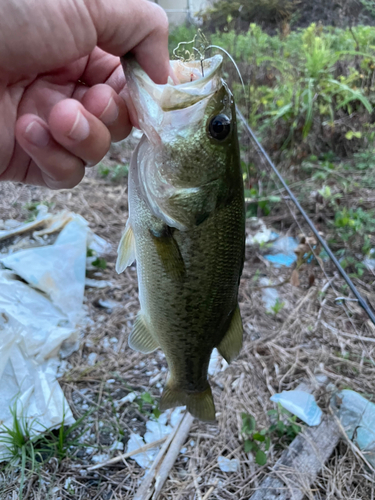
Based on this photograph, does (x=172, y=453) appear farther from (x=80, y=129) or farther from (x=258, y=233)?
(x=258, y=233)

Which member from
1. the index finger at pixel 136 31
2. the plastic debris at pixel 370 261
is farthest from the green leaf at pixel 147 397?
the plastic debris at pixel 370 261

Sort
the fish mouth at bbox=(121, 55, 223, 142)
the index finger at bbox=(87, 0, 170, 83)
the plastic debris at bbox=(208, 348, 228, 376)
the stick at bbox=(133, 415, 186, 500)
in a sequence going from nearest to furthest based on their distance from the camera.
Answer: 1. the fish mouth at bbox=(121, 55, 223, 142)
2. the index finger at bbox=(87, 0, 170, 83)
3. the stick at bbox=(133, 415, 186, 500)
4. the plastic debris at bbox=(208, 348, 228, 376)

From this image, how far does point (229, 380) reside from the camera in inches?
90.0

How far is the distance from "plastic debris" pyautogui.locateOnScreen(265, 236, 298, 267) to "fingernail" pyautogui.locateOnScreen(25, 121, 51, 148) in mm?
2458

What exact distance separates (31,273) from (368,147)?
4178 mm

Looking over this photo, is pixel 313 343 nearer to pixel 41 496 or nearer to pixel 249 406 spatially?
pixel 249 406

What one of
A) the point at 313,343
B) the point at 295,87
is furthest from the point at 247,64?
the point at 313,343

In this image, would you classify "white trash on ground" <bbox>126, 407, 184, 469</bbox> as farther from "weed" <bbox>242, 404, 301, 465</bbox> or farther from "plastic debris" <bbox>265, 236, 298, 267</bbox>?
"plastic debris" <bbox>265, 236, 298, 267</bbox>

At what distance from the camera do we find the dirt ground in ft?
5.85

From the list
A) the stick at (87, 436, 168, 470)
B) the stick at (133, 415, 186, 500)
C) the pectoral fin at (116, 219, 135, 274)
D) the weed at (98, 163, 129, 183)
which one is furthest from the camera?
the weed at (98, 163, 129, 183)

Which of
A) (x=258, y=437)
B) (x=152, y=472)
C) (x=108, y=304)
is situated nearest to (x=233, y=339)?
(x=258, y=437)

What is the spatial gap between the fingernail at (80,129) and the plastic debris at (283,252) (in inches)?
94.6

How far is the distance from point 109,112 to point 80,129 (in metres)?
0.18

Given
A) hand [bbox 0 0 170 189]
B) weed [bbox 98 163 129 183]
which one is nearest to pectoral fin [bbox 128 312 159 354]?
hand [bbox 0 0 170 189]
